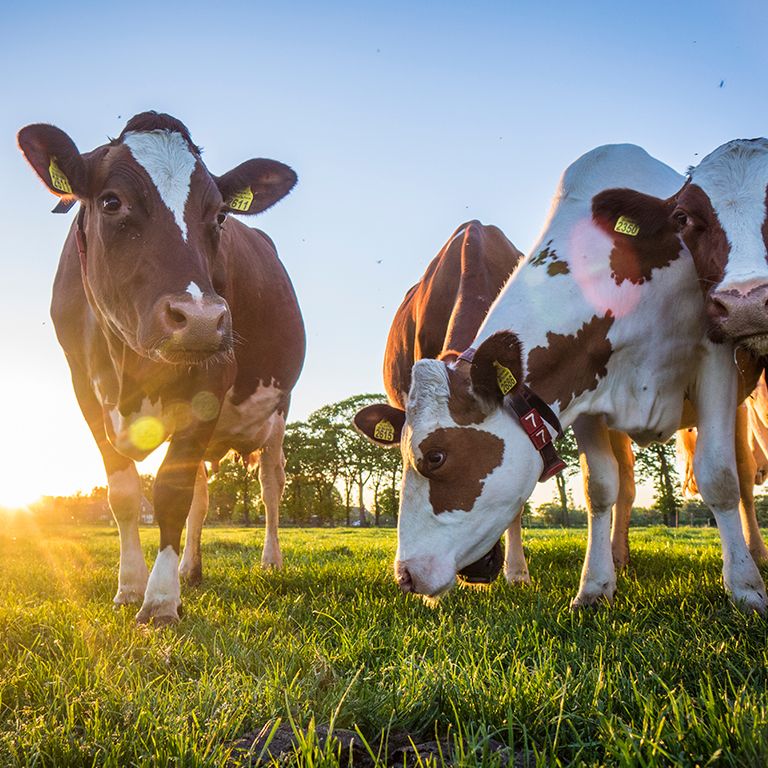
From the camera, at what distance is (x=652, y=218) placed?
499cm

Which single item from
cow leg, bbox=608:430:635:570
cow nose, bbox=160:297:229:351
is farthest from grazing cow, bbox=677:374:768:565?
cow nose, bbox=160:297:229:351

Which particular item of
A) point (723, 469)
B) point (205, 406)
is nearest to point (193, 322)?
point (205, 406)

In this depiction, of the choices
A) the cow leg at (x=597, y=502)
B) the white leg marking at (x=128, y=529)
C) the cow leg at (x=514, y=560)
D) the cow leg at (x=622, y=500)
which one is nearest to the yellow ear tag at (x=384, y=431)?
the cow leg at (x=597, y=502)

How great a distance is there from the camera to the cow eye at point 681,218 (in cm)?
480

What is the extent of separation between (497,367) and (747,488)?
4075 mm

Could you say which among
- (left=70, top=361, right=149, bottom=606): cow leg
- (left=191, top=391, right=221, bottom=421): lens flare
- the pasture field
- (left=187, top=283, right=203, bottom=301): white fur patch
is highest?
(left=187, top=283, right=203, bottom=301): white fur patch

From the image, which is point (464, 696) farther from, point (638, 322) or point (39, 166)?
point (39, 166)

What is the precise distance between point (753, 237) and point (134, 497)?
15.1 ft

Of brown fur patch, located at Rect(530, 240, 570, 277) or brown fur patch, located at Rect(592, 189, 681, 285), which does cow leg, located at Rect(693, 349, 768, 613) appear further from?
brown fur patch, located at Rect(530, 240, 570, 277)

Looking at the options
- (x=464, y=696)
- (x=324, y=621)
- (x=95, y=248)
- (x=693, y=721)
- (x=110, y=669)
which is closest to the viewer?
(x=693, y=721)

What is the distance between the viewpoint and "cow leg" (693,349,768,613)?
14.3 ft

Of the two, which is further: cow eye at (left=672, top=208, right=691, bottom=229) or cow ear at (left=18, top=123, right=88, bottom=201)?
cow eye at (left=672, top=208, right=691, bottom=229)

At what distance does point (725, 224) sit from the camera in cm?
452

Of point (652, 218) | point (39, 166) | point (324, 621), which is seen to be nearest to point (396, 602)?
point (324, 621)
